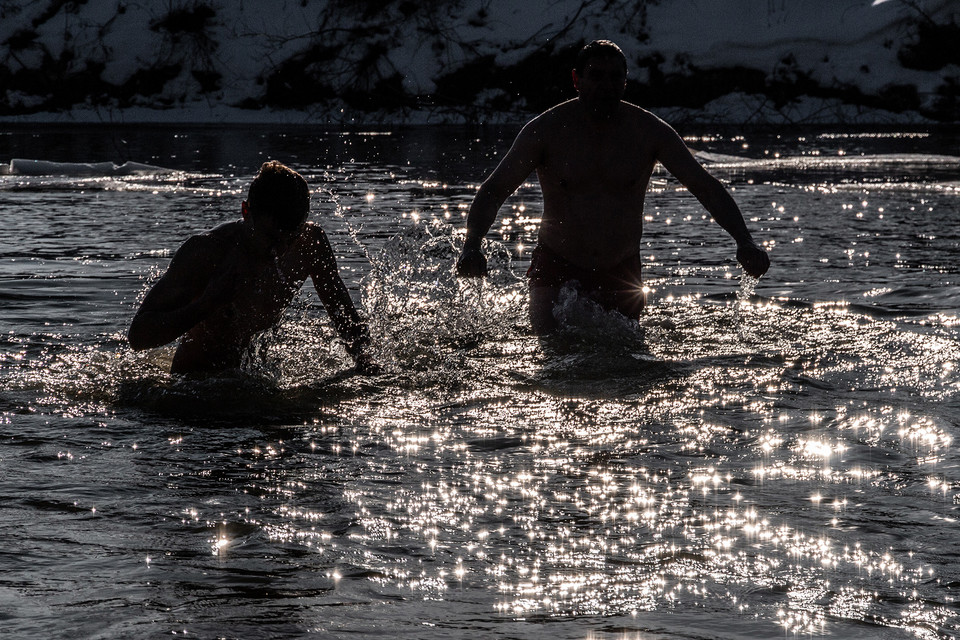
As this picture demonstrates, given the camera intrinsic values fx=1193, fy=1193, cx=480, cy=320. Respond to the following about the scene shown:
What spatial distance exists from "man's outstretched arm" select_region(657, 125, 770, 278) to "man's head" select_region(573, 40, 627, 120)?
352 millimetres

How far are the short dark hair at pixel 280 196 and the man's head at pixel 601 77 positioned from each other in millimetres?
1852

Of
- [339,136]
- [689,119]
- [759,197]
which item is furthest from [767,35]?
[759,197]

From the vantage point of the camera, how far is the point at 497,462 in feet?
12.8

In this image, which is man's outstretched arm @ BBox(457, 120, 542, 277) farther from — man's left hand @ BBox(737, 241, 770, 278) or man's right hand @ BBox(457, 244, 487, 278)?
man's left hand @ BBox(737, 241, 770, 278)

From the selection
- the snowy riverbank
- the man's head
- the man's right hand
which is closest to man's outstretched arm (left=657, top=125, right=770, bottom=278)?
the man's head

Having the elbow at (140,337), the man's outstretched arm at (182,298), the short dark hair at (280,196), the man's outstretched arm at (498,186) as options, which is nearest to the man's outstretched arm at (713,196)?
the man's outstretched arm at (498,186)

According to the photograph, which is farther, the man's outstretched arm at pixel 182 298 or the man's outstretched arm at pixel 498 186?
the man's outstretched arm at pixel 498 186

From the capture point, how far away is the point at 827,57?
25.3 m

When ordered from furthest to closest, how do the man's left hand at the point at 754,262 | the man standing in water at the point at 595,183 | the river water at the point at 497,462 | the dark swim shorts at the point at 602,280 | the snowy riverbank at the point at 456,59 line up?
the snowy riverbank at the point at 456,59
the dark swim shorts at the point at 602,280
the man standing in water at the point at 595,183
the man's left hand at the point at 754,262
the river water at the point at 497,462

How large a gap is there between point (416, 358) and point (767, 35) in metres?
22.2

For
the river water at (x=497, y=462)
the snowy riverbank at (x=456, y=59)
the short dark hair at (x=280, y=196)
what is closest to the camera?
the river water at (x=497, y=462)

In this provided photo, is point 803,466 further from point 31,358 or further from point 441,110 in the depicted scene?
point 441,110

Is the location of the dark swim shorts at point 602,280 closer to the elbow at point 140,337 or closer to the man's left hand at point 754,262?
the man's left hand at point 754,262

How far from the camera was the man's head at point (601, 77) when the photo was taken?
5859mm
